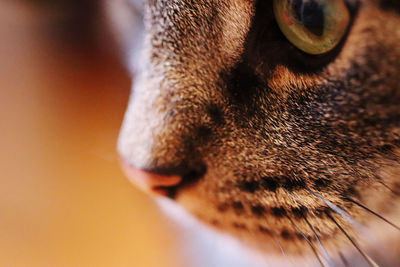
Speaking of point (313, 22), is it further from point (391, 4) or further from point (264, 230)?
point (264, 230)

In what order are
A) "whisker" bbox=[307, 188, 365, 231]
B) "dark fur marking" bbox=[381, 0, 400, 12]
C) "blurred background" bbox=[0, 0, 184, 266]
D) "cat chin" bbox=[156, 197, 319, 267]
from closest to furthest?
1. "dark fur marking" bbox=[381, 0, 400, 12]
2. "whisker" bbox=[307, 188, 365, 231]
3. "cat chin" bbox=[156, 197, 319, 267]
4. "blurred background" bbox=[0, 0, 184, 266]

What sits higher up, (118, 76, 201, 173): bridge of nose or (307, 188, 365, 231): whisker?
(118, 76, 201, 173): bridge of nose

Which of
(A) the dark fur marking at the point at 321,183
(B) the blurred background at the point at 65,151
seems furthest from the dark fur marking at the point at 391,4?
(B) the blurred background at the point at 65,151

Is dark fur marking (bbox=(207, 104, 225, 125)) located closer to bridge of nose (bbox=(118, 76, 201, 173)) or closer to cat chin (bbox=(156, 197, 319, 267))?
bridge of nose (bbox=(118, 76, 201, 173))

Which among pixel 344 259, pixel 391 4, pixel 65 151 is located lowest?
pixel 344 259

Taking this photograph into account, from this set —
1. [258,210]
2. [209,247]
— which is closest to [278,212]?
[258,210]

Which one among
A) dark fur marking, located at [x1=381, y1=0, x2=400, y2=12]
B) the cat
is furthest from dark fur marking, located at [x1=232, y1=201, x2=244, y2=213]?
A: dark fur marking, located at [x1=381, y1=0, x2=400, y2=12]

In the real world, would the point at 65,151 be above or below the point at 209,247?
above
